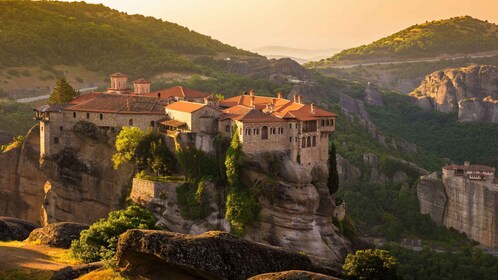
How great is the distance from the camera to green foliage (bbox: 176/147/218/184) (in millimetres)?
60750

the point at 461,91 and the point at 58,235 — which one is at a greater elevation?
the point at 461,91

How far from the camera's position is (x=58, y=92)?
7256 centimetres

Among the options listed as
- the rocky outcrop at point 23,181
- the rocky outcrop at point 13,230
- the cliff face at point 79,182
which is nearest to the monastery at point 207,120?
the cliff face at point 79,182

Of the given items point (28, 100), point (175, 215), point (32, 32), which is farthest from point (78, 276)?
point (32, 32)

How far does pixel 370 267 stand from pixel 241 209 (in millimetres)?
23004

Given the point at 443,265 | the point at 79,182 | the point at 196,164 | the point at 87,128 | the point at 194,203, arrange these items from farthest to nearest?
the point at 443,265 < the point at 79,182 < the point at 87,128 < the point at 196,164 < the point at 194,203

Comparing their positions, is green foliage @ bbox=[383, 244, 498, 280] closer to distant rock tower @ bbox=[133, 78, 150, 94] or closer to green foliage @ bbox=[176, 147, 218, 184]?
green foliage @ bbox=[176, 147, 218, 184]

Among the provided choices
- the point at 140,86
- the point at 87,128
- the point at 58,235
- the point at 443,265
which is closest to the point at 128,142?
the point at 87,128

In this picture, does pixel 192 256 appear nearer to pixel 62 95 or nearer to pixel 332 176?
pixel 332 176

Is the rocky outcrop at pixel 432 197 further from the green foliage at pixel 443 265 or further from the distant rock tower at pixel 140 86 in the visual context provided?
the distant rock tower at pixel 140 86

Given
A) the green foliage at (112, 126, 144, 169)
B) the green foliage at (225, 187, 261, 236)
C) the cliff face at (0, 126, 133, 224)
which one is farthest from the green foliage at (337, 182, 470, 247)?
the green foliage at (112, 126, 144, 169)

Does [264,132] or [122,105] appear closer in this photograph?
[264,132]

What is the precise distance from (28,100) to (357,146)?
1824 inches

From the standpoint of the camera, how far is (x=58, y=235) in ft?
131
